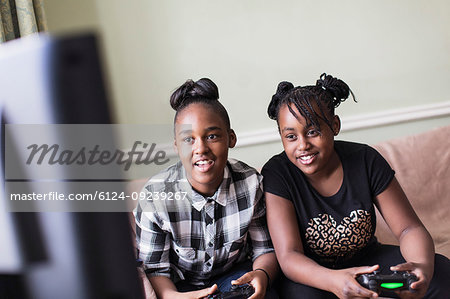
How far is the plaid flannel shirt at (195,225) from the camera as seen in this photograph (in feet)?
4.02

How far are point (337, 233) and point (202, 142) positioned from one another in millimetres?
423

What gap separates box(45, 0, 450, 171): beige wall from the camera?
184 centimetres

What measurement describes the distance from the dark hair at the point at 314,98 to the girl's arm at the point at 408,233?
0.82ft

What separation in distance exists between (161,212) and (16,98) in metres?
0.87

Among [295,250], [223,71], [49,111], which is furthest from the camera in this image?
[223,71]

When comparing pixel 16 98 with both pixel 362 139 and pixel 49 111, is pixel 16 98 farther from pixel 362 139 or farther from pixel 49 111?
pixel 362 139

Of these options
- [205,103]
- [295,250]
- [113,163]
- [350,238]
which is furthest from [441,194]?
[113,163]

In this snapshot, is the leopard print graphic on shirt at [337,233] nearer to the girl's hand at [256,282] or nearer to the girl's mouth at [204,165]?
the girl's hand at [256,282]

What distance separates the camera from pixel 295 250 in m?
1.21

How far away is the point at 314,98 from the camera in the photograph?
A: 1270mm

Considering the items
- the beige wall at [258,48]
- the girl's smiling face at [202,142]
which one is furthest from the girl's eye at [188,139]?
the beige wall at [258,48]

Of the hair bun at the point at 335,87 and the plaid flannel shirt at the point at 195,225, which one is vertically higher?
the hair bun at the point at 335,87

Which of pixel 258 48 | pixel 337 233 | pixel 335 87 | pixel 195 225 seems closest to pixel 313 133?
pixel 335 87

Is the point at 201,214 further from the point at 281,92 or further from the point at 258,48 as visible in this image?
the point at 258,48
